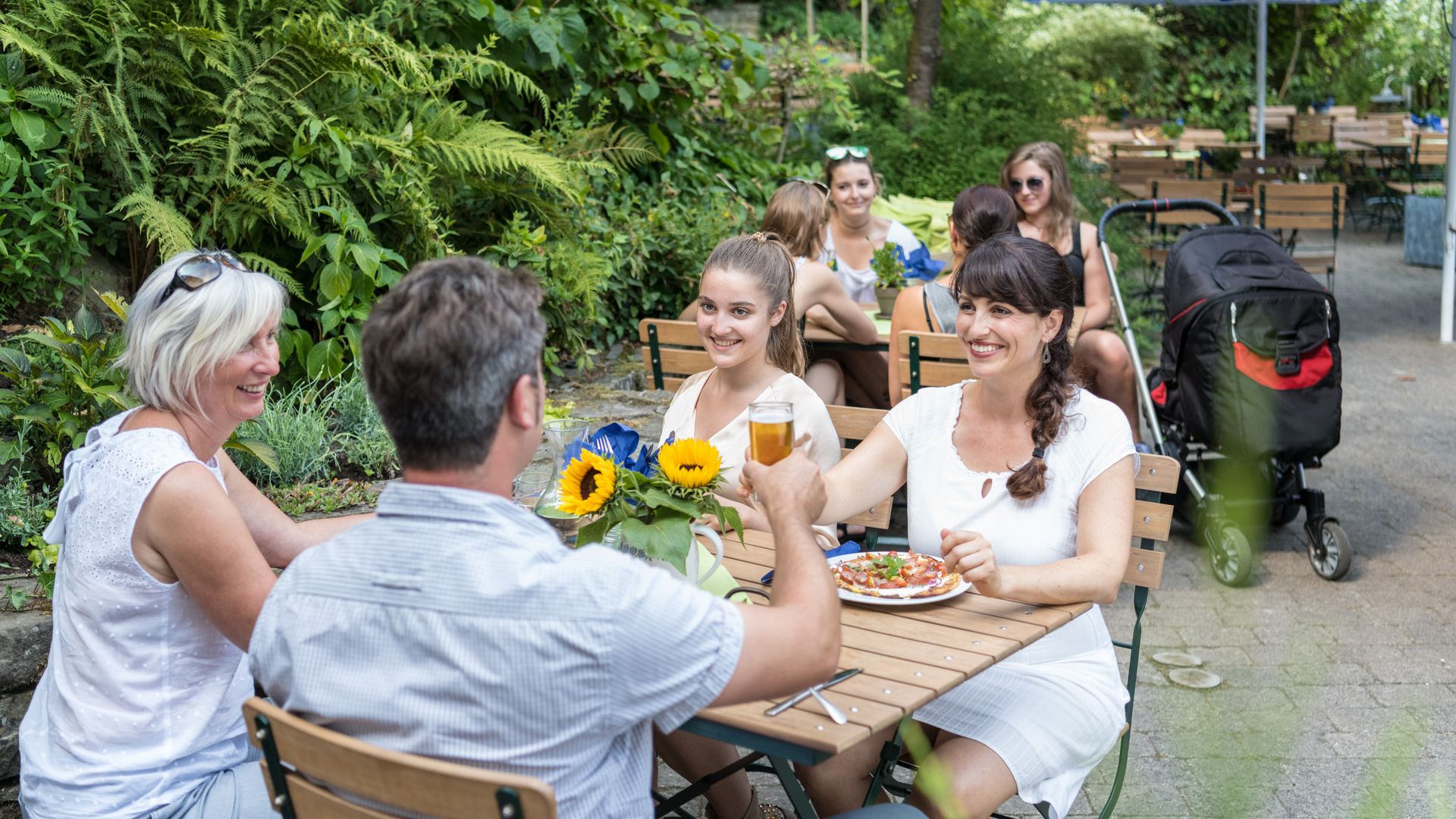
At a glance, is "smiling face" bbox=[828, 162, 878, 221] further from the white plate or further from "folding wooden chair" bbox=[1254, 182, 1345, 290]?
"folding wooden chair" bbox=[1254, 182, 1345, 290]

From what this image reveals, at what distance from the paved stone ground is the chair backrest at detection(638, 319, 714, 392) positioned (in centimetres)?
20

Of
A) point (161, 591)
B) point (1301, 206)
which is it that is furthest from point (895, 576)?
point (1301, 206)

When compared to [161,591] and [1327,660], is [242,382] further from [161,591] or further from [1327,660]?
[1327,660]

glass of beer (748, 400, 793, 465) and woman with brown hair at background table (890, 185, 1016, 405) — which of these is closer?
glass of beer (748, 400, 793, 465)

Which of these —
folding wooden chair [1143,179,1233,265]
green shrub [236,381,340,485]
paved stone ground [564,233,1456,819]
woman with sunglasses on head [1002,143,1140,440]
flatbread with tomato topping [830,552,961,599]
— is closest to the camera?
paved stone ground [564,233,1456,819]

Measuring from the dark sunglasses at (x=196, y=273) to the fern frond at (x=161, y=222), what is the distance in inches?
85.0

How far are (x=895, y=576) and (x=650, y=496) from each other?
586 mm

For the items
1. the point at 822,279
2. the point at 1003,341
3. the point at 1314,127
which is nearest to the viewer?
the point at 1003,341

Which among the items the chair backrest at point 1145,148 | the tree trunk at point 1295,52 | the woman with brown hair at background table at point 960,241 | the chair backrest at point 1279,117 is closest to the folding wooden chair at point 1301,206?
the chair backrest at point 1145,148

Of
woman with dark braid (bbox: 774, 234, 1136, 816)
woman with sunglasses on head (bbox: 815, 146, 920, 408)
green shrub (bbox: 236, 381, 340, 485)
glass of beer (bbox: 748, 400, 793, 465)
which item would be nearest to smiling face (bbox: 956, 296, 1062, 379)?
woman with dark braid (bbox: 774, 234, 1136, 816)

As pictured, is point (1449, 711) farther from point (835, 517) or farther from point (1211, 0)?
point (1211, 0)

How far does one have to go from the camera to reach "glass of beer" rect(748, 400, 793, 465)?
2.10m

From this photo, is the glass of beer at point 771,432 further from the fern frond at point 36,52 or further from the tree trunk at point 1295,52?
the tree trunk at point 1295,52

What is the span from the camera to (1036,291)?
9.28ft
